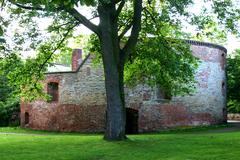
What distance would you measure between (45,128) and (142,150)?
16564 mm

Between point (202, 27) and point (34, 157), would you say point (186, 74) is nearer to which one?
point (202, 27)

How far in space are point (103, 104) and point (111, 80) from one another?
10795 millimetres

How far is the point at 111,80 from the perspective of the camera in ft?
57.6

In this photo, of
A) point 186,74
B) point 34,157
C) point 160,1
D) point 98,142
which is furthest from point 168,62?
point 34,157

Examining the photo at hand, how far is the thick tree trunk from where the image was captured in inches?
686

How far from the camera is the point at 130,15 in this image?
20.9m

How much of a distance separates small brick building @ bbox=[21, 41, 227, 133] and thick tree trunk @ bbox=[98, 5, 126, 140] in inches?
403

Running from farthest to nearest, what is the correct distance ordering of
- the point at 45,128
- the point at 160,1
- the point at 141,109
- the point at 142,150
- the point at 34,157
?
the point at 45,128 < the point at 141,109 < the point at 160,1 < the point at 142,150 < the point at 34,157

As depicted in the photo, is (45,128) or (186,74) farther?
(45,128)

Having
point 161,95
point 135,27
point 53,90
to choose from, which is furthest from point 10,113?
point 135,27

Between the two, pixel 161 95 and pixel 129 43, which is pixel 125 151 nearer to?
pixel 129 43

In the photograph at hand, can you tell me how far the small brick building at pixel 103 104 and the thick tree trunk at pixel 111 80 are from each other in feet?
33.6

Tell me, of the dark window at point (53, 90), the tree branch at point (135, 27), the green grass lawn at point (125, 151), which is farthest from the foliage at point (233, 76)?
the green grass lawn at point (125, 151)

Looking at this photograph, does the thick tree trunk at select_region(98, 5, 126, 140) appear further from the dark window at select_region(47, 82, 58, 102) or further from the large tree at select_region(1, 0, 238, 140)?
the dark window at select_region(47, 82, 58, 102)
